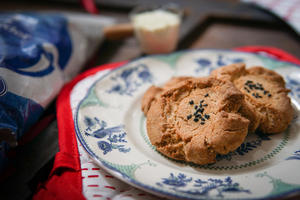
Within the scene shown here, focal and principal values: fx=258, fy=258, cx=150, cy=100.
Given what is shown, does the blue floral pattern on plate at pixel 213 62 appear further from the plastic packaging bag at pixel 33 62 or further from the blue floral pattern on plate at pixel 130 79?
the plastic packaging bag at pixel 33 62

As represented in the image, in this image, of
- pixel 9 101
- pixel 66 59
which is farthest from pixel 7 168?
pixel 66 59

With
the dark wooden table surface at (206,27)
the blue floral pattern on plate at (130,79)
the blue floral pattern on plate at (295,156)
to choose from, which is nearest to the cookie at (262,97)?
the blue floral pattern on plate at (295,156)

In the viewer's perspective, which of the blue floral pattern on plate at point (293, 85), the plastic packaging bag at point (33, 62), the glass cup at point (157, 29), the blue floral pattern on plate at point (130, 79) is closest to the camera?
the plastic packaging bag at point (33, 62)

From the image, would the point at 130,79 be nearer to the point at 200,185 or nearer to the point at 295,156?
the point at 200,185

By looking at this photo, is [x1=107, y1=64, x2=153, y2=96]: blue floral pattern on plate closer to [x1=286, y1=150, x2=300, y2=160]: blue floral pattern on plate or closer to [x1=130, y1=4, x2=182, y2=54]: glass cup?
[x1=130, y1=4, x2=182, y2=54]: glass cup

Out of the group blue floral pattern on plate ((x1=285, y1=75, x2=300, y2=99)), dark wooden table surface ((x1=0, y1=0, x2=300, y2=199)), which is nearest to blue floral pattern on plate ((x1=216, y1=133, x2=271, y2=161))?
blue floral pattern on plate ((x1=285, y1=75, x2=300, y2=99))

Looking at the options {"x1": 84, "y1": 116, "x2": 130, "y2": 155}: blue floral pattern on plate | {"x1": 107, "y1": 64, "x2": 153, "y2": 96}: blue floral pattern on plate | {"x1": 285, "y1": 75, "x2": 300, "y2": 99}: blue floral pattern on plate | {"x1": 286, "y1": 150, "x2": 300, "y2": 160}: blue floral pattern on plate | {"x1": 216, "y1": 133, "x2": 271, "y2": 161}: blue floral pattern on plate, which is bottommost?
{"x1": 286, "y1": 150, "x2": 300, "y2": 160}: blue floral pattern on plate

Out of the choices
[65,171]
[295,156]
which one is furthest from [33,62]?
[295,156]

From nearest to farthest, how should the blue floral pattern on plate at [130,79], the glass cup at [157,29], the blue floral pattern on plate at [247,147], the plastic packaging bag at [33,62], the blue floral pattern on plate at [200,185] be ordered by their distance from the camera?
the blue floral pattern on plate at [200,185], the blue floral pattern on plate at [247,147], the plastic packaging bag at [33,62], the blue floral pattern on plate at [130,79], the glass cup at [157,29]
